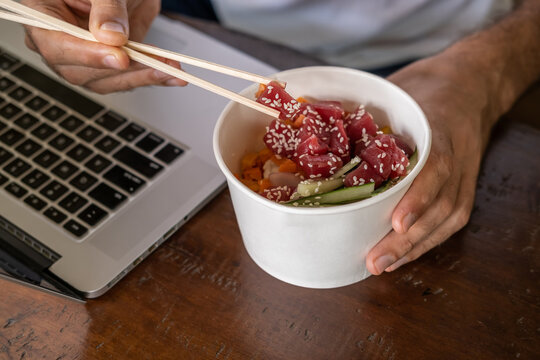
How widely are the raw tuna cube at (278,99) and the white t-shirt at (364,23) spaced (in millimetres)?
661

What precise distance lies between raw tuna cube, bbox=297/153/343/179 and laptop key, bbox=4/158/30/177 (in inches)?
19.6

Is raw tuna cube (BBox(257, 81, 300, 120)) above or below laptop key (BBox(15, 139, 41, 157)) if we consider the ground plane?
above

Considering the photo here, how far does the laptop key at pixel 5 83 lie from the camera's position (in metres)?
1.03

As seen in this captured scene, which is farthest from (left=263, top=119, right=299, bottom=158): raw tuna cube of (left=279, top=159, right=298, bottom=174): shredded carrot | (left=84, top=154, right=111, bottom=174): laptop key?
(left=84, top=154, right=111, bottom=174): laptop key

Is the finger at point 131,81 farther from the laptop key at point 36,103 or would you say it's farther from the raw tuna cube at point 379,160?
the raw tuna cube at point 379,160

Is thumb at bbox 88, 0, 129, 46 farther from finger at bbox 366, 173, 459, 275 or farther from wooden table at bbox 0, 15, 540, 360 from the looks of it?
finger at bbox 366, 173, 459, 275

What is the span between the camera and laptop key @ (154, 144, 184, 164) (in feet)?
2.94

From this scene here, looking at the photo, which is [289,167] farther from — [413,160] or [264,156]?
[413,160]

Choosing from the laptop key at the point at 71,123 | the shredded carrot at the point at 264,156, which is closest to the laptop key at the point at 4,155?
the laptop key at the point at 71,123

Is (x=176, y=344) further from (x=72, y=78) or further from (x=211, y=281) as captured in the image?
(x=72, y=78)

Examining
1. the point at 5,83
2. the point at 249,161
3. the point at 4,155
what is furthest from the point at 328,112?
the point at 5,83

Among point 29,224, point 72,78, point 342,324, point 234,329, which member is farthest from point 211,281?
point 72,78

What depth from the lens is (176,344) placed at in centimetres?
69

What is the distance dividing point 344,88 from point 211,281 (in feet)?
1.14
